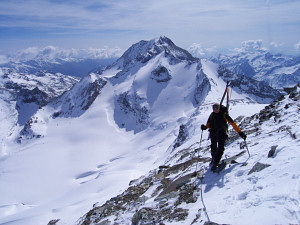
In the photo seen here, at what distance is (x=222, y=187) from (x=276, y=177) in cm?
215

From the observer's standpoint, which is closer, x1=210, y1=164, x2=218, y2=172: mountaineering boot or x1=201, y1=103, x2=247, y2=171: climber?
x1=201, y1=103, x2=247, y2=171: climber

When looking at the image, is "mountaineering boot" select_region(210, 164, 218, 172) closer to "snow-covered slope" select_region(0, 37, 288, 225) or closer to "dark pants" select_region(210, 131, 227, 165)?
"dark pants" select_region(210, 131, 227, 165)

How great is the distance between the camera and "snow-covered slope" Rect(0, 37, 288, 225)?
311 feet

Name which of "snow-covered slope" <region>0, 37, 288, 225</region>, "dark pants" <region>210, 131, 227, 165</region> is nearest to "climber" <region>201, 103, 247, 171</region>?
"dark pants" <region>210, 131, 227, 165</region>

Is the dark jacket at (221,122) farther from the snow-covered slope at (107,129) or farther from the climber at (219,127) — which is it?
the snow-covered slope at (107,129)

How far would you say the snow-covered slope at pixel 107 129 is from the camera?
9477 cm

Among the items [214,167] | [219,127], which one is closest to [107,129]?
[214,167]

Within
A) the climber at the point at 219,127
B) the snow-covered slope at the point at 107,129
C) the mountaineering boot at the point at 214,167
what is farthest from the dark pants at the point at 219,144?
the snow-covered slope at the point at 107,129

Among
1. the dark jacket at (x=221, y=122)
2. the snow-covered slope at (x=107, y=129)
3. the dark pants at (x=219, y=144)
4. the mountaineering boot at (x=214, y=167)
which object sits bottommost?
the snow-covered slope at (x=107, y=129)

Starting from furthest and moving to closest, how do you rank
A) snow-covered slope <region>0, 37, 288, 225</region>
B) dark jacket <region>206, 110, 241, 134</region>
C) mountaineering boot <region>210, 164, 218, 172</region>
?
1. snow-covered slope <region>0, 37, 288, 225</region>
2. mountaineering boot <region>210, 164, 218, 172</region>
3. dark jacket <region>206, 110, 241, 134</region>

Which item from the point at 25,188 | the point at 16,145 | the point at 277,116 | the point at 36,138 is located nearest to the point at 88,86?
the point at 36,138

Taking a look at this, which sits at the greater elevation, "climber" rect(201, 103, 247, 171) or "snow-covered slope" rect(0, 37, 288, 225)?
"climber" rect(201, 103, 247, 171)

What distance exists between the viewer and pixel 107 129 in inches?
6014

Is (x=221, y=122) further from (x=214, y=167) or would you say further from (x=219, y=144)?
(x=214, y=167)
